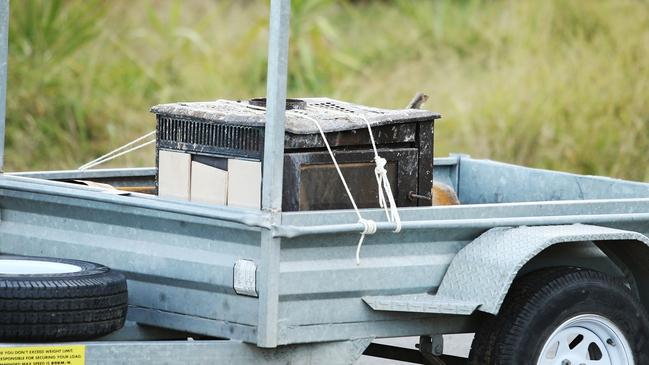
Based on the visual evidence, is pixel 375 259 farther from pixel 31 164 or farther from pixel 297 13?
pixel 297 13

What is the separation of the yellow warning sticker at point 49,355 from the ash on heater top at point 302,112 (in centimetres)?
98

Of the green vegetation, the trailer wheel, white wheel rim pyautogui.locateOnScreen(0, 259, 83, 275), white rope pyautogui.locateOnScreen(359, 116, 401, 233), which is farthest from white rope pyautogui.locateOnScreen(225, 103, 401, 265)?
the green vegetation

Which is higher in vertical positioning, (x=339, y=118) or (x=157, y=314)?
(x=339, y=118)

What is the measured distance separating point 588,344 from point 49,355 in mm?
1920

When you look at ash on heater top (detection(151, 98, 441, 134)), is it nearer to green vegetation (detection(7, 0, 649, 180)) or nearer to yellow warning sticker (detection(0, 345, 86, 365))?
yellow warning sticker (detection(0, 345, 86, 365))

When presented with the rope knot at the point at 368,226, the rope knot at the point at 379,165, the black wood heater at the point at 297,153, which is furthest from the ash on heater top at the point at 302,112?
the rope knot at the point at 368,226

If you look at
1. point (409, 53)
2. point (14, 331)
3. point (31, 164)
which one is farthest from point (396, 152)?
point (409, 53)

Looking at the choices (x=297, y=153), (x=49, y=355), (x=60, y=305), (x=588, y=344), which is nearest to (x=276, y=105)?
(x=297, y=153)

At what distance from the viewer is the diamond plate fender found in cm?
451

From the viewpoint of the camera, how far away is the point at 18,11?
11031 millimetres

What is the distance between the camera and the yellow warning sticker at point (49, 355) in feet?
13.6

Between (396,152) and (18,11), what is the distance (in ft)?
22.2

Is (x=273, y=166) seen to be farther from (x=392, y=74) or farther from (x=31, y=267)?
(x=392, y=74)

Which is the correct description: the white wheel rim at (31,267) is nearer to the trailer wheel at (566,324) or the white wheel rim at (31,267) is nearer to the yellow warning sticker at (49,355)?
the yellow warning sticker at (49,355)
